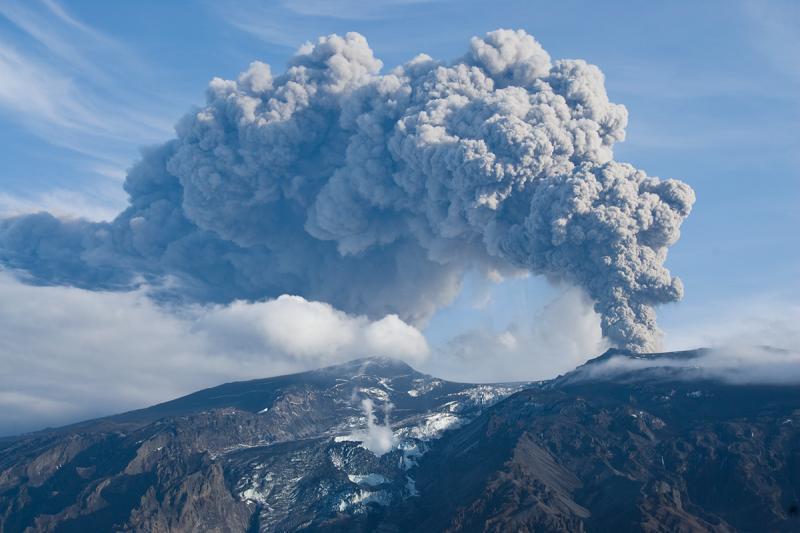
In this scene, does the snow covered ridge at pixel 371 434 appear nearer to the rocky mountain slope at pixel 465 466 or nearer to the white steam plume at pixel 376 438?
the white steam plume at pixel 376 438

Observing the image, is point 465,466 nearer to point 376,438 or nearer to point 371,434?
point 376,438

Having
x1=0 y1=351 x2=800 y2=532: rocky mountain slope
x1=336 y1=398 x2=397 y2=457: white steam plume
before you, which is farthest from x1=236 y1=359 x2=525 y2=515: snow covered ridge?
x1=0 y1=351 x2=800 y2=532: rocky mountain slope

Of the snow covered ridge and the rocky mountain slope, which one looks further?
the snow covered ridge

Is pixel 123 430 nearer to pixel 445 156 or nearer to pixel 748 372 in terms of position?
pixel 445 156

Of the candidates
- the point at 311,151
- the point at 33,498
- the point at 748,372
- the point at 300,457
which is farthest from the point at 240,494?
the point at 748,372

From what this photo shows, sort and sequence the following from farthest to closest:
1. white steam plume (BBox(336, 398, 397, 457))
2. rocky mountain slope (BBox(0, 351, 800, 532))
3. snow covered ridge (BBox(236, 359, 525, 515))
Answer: white steam plume (BBox(336, 398, 397, 457)) < snow covered ridge (BBox(236, 359, 525, 515)) < rocky mountain slope (BBox(0, 351, 800, 532))

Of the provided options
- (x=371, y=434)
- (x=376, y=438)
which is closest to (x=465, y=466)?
(x=376, y=438)

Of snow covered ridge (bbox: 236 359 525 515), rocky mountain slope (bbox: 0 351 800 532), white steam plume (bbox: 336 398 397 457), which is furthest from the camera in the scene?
white steam plume (bbox: 336 398 397 457)

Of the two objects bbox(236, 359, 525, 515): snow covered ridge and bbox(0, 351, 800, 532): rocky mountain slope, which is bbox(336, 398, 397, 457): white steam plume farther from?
bbox(0, 351, 800, 532): rocky mountain slope

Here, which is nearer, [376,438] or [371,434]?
[376,438]
